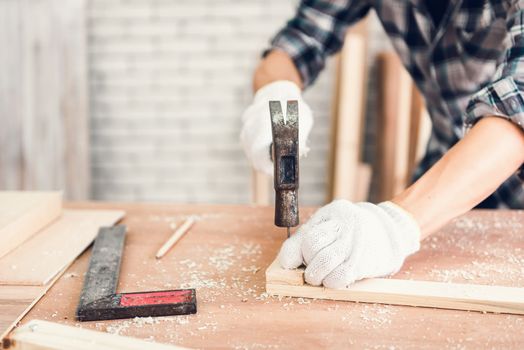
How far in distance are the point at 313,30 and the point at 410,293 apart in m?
1.19

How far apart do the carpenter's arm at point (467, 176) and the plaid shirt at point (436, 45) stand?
1.55 feet

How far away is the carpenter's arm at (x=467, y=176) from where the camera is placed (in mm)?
1264

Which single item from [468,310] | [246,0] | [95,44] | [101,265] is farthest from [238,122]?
[468,310]

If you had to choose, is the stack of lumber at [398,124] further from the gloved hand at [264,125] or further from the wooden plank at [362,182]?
the gloved hand at [264,125]

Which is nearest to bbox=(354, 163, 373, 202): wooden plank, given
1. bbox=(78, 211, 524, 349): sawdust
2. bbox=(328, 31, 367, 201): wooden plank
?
bbox=(328, 31, 367, 201): wooden plank

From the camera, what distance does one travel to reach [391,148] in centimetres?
347

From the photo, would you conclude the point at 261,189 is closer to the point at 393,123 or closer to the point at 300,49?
the point at 393,123

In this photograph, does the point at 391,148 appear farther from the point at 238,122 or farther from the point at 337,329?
the point at 337,329

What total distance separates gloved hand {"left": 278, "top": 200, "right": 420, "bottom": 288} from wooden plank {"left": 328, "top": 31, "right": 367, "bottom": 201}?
2.09 m

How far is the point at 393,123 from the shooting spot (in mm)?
3441

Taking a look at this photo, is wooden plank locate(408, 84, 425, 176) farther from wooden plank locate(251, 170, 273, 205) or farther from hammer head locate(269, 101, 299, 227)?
hammer head locate(269, 101, 299, 227)

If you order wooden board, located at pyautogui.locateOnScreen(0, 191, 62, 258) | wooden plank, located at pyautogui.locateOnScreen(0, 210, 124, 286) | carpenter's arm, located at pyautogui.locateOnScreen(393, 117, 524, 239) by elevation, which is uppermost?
carpenter's arm, located at pyautogui.locateOnScreen(393, 117, 524, 239)

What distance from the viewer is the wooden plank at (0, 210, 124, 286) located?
1.21 m

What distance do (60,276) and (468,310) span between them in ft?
2.74
